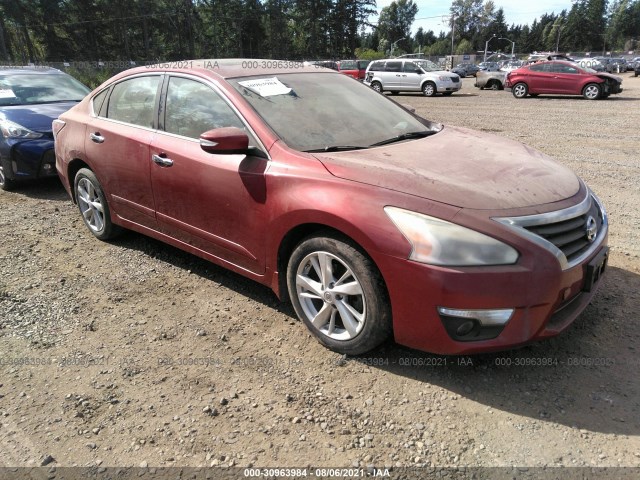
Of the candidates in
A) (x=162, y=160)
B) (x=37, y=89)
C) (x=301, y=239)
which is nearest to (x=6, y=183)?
(x=37, y=89)

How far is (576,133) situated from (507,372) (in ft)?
30.7

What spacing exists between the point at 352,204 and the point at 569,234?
1.15 meters

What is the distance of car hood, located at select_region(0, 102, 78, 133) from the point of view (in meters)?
6.37

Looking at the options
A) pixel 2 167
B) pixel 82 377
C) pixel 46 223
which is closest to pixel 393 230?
pixel 82 377

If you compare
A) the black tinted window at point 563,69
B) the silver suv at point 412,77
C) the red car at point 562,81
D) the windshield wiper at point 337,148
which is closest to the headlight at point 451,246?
the windshield wiper at point 337,148

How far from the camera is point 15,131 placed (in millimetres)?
6297

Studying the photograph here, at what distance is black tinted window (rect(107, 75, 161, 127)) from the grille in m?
2.92

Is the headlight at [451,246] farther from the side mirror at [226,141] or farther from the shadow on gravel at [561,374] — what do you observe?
the side mirror at [226,141]

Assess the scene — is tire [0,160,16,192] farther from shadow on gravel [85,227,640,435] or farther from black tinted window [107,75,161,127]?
shadow on gravel [85,227,640,435]

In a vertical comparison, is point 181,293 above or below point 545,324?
below

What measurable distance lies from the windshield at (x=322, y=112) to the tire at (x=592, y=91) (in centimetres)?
1796

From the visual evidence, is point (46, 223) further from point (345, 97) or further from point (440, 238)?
point (440, 238)

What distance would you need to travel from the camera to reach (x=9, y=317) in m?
3.47

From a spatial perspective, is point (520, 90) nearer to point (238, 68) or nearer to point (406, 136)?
point (406, 136)
